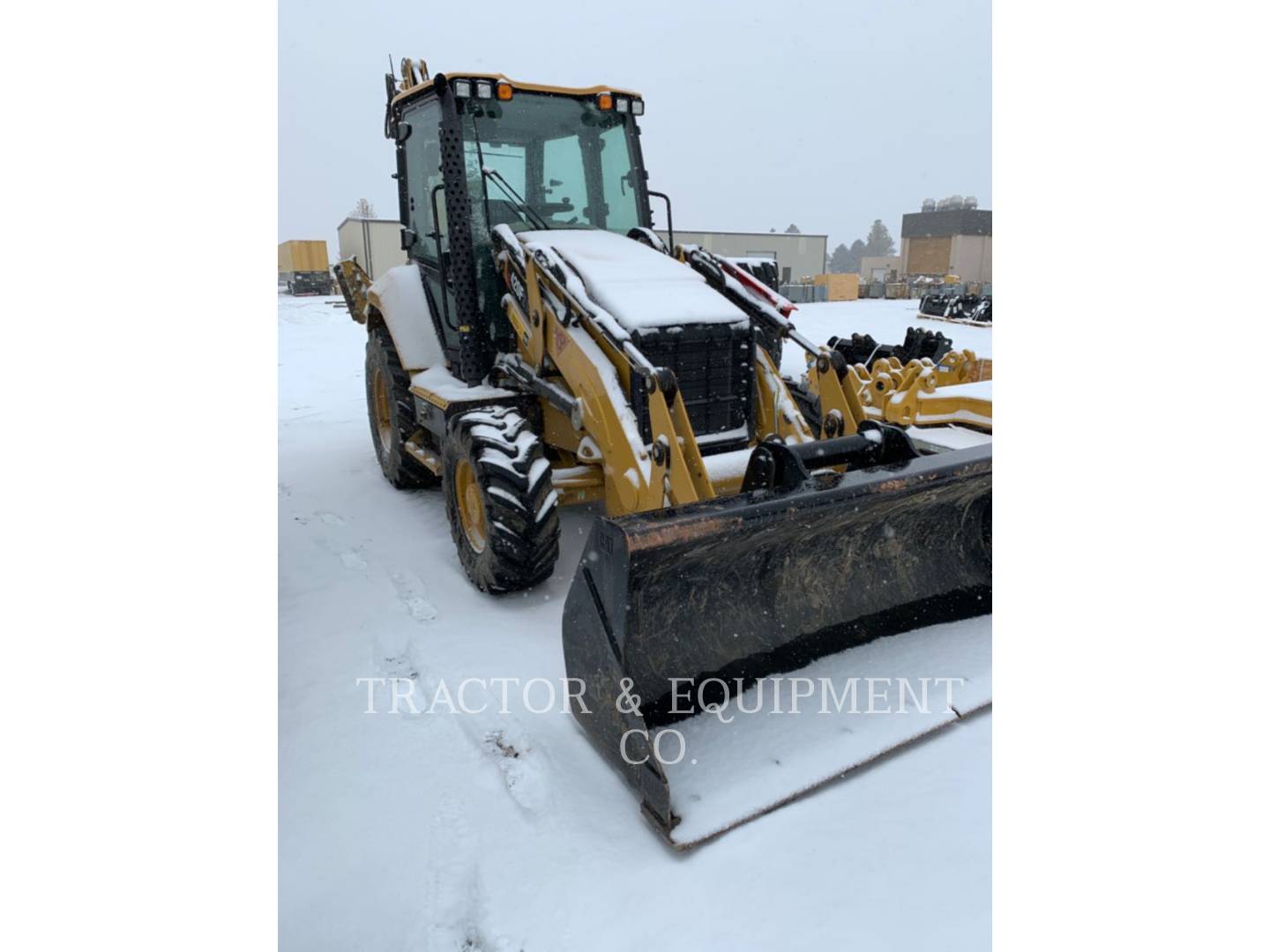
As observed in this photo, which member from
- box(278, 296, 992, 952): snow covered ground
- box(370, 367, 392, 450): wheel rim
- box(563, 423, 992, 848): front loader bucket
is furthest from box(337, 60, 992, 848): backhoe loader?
box(370, 367, 392, 450): wheel rim

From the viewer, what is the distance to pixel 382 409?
6.64 metres

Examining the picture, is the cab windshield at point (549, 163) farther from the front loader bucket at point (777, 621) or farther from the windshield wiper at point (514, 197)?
the front loader bucket at point (777, 621)

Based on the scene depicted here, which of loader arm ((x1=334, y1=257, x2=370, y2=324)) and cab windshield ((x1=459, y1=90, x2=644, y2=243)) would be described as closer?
cab windshield ((x1=459, y1=90, x2=644, y2=243))

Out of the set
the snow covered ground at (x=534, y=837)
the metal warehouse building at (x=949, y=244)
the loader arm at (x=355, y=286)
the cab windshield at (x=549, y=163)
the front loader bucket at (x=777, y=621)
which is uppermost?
the metal warehouse building at (x=949, y=244)

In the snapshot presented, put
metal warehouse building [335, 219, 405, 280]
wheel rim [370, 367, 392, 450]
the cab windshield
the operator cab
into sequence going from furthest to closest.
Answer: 1. metal warehouse building [335, 219, 405, 280]
2. wheel rim [370, 367, 392, 450]
3. the cab windshield
4. the operator cab

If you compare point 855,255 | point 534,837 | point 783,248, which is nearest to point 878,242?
point 855,255

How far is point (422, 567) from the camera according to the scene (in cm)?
477

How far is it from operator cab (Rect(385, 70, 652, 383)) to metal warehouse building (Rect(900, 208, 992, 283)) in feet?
119

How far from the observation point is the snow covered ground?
2.29 meters

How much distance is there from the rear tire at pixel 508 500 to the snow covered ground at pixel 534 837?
10.7 inches

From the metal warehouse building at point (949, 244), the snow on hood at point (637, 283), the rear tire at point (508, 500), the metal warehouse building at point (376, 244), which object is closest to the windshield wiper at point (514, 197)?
the snow on hood at point (637, 283)

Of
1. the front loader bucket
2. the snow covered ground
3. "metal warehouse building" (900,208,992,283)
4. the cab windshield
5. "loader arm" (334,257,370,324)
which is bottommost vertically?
the snow covered ground

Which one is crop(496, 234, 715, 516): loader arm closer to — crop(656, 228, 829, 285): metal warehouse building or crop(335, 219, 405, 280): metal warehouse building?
crop(335, 219, 405, 280): metal warehouse building

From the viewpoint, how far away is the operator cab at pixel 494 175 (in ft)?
15.6
